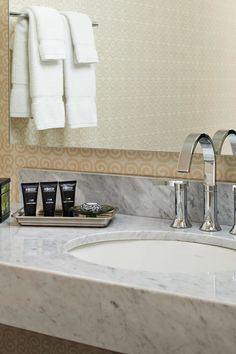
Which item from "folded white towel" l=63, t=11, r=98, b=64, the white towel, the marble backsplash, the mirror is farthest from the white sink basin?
"folded white towel" l=63, t=11, r=98, b=64

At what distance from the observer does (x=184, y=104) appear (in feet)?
5.42

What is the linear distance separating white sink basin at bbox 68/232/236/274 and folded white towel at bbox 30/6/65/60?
55 cm

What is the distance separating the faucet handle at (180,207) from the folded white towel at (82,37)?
417 millimetres

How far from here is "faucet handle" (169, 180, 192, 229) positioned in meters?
1.63

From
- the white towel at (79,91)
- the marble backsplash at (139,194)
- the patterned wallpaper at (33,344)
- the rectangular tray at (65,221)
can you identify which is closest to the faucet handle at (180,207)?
the marble backsplash at (139,194)

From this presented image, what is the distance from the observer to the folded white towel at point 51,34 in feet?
5.97

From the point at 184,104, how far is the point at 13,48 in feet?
1.80

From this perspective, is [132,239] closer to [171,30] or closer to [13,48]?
[171,30]

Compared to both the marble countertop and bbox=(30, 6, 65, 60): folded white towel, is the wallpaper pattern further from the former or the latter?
the marble countertop

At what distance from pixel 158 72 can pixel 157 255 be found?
1.48 ft

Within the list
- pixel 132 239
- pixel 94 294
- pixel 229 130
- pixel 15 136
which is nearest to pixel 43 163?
pixel 15 136

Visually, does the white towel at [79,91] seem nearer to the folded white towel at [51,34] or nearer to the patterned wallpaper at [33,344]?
the folded white towel at [51,34]

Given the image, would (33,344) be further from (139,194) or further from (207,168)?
(207,168)

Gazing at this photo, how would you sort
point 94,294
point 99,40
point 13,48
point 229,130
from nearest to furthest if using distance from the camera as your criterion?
point 94,294 < point 229,130 < point 99,40 < point 13,48
